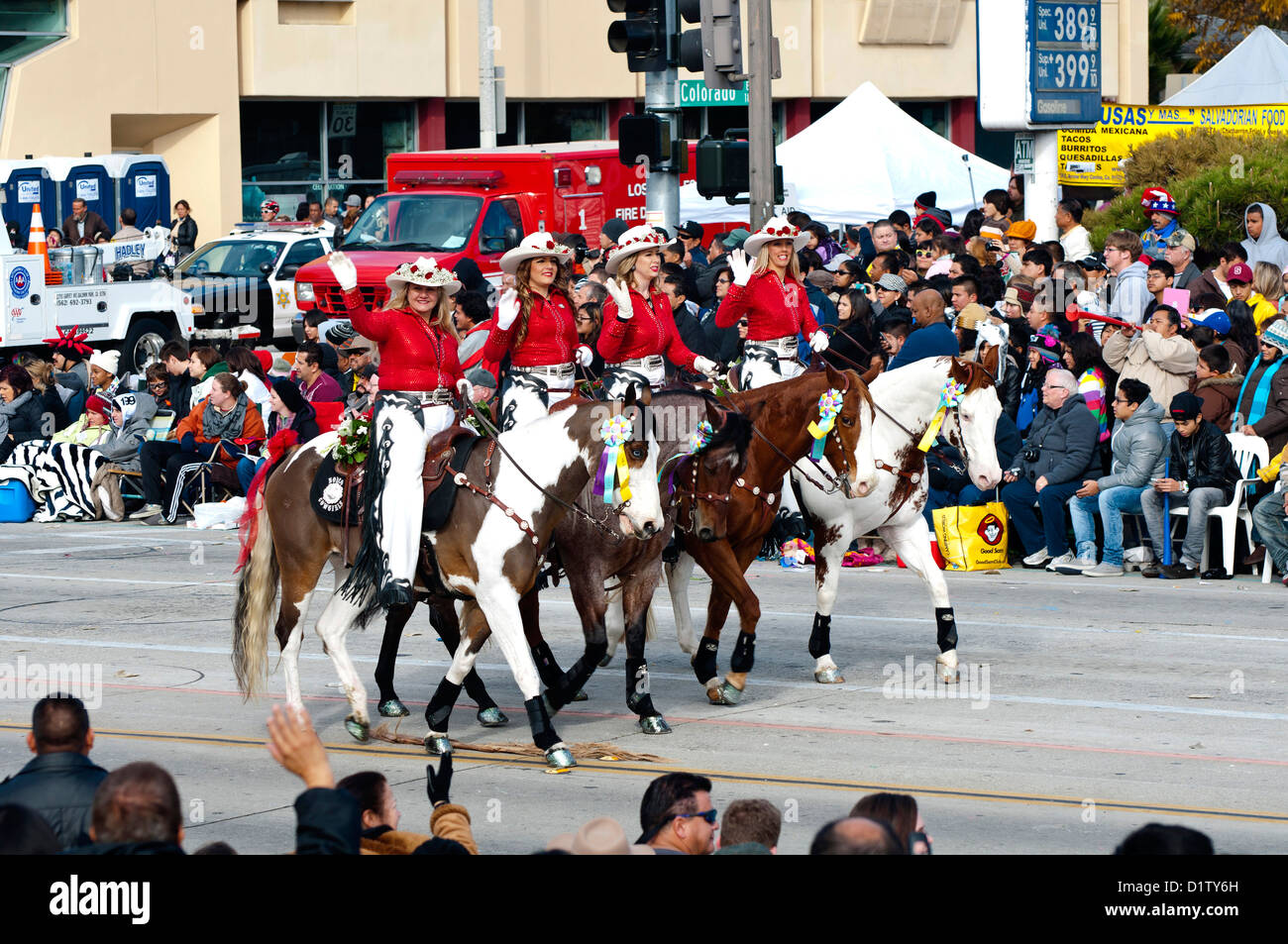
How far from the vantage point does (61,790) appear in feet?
20.4

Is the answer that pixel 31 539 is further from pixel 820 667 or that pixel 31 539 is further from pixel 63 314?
pixel 820 667

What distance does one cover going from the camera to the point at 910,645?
13.5 metres

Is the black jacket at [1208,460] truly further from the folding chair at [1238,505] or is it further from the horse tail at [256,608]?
the horse tail at [256,608]

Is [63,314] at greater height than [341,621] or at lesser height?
greater

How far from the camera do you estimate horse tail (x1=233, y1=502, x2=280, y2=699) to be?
1104 cm

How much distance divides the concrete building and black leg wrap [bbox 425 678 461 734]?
28.5 m

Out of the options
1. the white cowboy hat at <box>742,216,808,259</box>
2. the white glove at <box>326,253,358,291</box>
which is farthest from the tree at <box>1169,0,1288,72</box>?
the white glove at <box>326,253,358,291</box>

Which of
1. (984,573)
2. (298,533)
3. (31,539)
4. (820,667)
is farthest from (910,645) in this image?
(31,539)

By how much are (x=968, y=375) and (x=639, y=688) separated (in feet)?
10.8

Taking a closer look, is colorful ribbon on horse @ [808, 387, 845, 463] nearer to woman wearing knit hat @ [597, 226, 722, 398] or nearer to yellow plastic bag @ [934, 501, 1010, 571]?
woman wearing knit hat @ [597, 226, 722, 398]

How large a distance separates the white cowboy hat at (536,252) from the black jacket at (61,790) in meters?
5.45

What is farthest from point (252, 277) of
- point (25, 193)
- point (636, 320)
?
point (636, 320)
